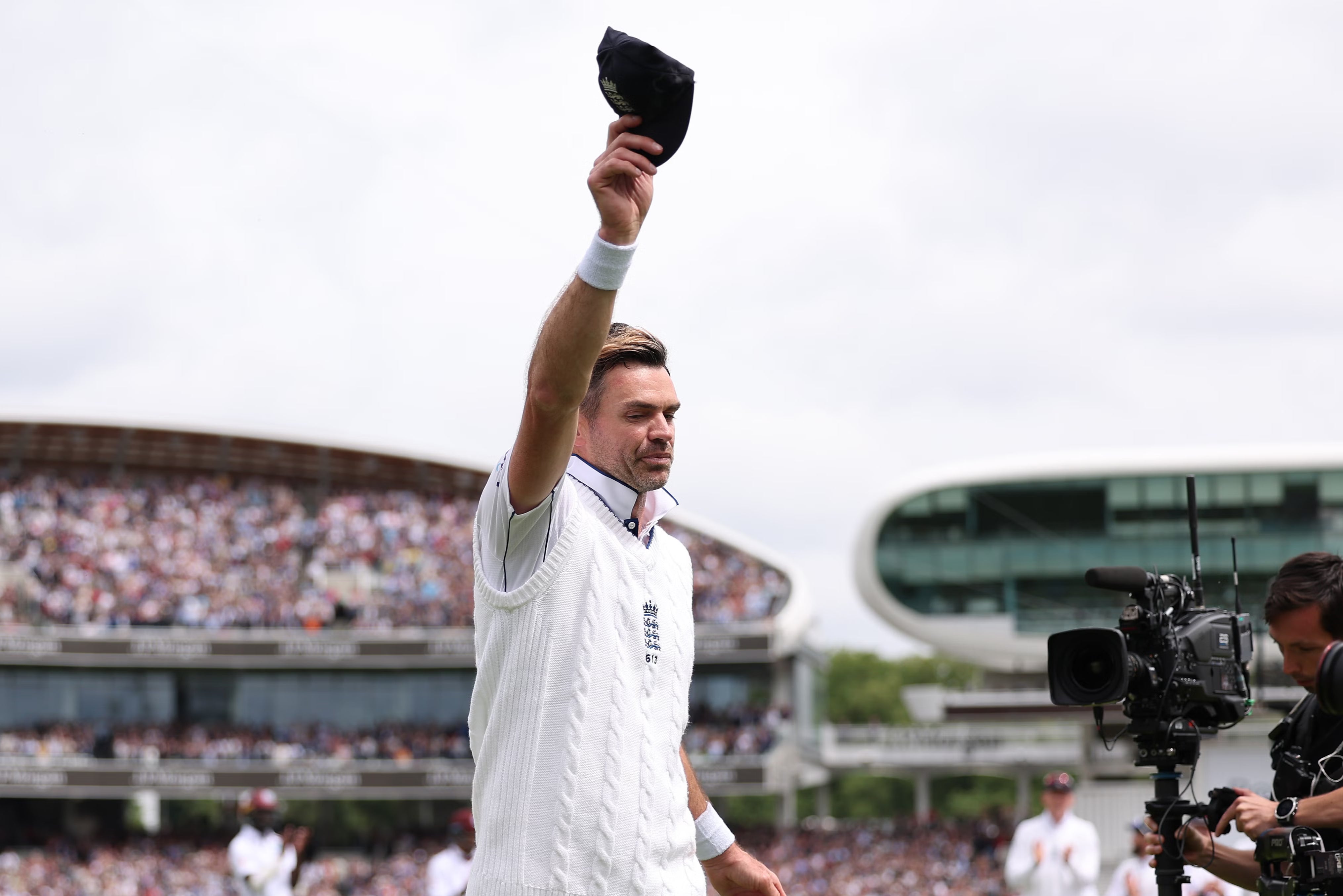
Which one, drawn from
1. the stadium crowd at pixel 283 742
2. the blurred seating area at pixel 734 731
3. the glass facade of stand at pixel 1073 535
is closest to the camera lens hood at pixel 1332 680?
the blurred seating area at pixel 734 731

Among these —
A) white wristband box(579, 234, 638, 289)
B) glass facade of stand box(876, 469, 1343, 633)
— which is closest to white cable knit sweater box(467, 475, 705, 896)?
white wristband box(579, 234, 638, 289)

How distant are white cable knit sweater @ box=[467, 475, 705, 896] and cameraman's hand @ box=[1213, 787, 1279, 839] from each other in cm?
226

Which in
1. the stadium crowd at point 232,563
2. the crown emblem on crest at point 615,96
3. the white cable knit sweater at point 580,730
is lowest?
the white cable knit sweater at point 580,730

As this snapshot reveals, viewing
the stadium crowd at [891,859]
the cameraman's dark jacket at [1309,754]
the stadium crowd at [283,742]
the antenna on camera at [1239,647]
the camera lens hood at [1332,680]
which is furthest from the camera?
the stadium crowd at [283,742]

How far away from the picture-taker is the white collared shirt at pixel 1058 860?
34.7 ft

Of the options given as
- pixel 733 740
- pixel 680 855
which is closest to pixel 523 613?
pixel 680 855

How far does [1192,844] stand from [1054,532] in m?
38.0

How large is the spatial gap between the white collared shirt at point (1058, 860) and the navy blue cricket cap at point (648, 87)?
8.55 m

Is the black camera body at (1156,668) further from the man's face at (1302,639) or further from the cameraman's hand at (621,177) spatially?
the cameraman's hand at (621,177)

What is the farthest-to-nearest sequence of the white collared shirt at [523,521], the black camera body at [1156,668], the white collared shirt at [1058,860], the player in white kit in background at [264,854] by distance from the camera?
the player in white kit in background at [264,854]
the white collared shirt at [1058,860]
the black camera body at [1156,668]
the white collared shirt at [523,521]

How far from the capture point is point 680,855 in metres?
3.38

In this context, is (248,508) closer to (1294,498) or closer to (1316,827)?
(1294,498)

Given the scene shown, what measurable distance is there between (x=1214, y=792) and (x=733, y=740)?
3602 cm

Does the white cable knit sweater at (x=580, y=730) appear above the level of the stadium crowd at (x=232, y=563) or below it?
below
